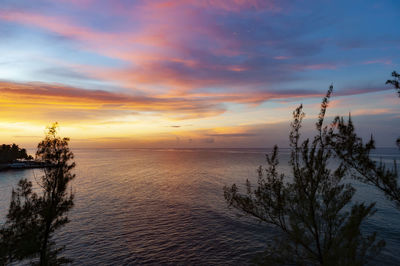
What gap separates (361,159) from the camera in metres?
16.3

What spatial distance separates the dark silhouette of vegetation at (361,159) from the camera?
15.3 m

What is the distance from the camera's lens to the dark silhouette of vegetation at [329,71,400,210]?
50.1 ft

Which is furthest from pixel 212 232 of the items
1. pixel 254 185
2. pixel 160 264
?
pixel 254 185

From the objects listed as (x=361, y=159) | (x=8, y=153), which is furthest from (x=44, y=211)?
(x=8, y=153)

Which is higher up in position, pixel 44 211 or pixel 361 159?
pixel 361 159

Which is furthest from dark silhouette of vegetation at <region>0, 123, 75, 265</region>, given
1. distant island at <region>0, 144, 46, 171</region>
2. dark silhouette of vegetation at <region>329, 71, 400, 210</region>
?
distant island at <region>0, 144, 46, 171</region>

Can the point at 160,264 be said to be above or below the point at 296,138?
below

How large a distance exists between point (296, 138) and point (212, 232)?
30.4 metres

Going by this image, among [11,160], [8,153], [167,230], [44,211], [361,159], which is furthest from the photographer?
[11,160]

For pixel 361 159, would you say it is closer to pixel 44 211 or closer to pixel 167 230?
pixel 44 211

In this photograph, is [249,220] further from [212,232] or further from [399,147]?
[399,147]

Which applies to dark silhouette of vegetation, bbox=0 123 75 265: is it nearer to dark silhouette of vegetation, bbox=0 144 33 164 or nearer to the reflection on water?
the reflection on water

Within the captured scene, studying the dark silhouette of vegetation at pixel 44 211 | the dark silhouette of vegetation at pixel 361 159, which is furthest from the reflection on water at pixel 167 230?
the dark silhouette of vegetation at pixel 361 159

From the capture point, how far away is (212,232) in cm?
4062
